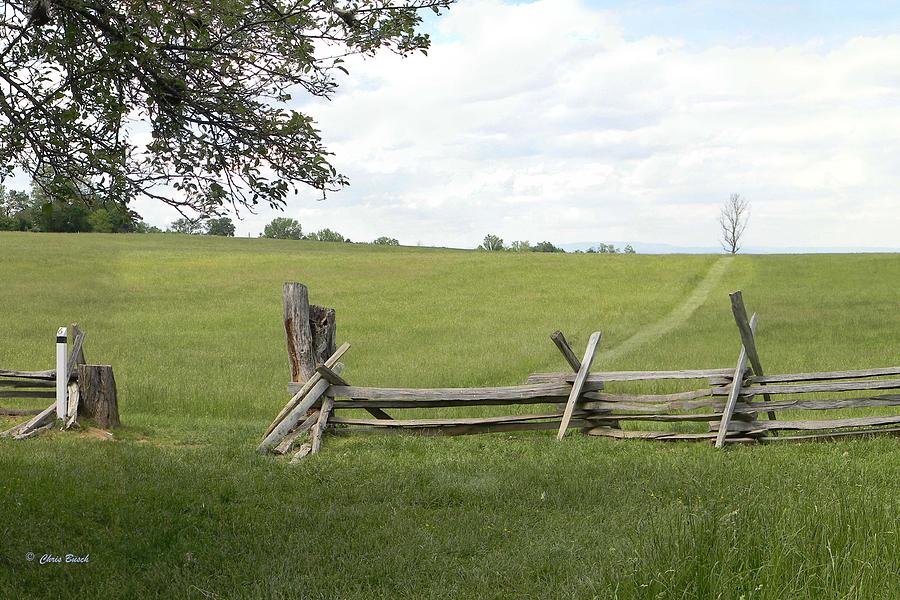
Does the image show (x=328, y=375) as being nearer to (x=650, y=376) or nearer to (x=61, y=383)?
(x=61, y=383)

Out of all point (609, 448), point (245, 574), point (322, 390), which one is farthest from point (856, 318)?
point (245, 574)

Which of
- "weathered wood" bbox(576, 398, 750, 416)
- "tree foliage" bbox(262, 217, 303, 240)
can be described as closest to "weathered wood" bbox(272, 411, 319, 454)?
"weathered wood" bbox(576, 398, 750, 416)

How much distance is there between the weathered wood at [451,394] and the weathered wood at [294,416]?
25cm

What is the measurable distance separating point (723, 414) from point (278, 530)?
A: 6.07 meters

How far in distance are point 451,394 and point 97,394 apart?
482cm

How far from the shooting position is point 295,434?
1030 cm

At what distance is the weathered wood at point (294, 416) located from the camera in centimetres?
980

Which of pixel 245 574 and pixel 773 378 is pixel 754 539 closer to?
pixel 245 574

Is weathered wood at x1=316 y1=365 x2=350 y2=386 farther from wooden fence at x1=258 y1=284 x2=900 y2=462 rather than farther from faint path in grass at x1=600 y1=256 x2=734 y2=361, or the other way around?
faint path in grass at x1=600 y1=256 x2=734 y2=361

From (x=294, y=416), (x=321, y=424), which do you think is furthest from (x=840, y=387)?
(x=294, y=416)

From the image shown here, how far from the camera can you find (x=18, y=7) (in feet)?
22.5

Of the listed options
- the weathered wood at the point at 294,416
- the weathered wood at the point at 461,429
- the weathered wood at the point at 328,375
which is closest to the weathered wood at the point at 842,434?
the weathered wood at the point at 461,429

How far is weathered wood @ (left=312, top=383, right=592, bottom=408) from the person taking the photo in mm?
10414

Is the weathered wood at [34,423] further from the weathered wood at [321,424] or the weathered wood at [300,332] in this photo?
the weathered wood at [321,424]
